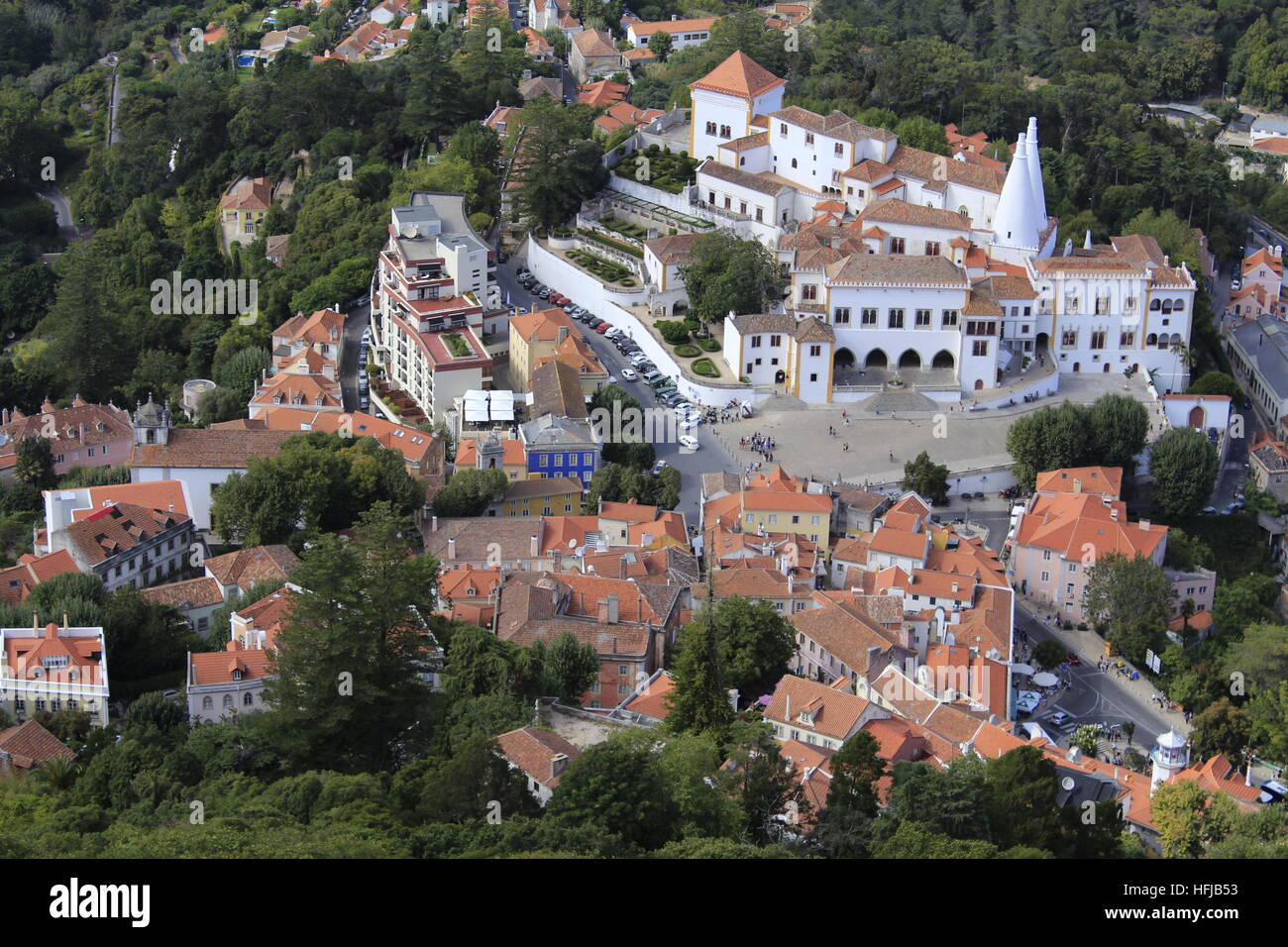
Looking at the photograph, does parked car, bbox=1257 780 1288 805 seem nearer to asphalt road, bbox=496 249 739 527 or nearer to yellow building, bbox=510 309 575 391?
asphalt road, bbox=496 249 739 527

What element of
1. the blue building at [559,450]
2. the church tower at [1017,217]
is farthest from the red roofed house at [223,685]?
the church tower at [1017,217]

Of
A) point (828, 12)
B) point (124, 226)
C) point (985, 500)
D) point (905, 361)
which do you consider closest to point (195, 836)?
point (985, 500)

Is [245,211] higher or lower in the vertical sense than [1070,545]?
higher

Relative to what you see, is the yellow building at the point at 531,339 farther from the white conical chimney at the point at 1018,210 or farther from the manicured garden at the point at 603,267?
the white conical chimney at the point at 1018,210

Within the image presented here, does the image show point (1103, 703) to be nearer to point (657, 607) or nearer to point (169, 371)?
point (657, 607)

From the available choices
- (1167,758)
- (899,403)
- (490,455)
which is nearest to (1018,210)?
(899,403)

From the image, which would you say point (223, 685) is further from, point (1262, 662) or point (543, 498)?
point (1262, 662)
